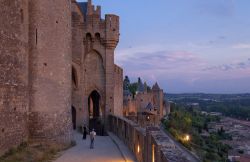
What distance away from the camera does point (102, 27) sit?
32.4 meters

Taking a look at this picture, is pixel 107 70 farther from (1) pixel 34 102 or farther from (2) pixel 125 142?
(1) pixel 34 102

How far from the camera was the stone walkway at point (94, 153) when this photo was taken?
715 inches

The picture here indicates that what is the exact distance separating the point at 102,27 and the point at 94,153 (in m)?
14.2

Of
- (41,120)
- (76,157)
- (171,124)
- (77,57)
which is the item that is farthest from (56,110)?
(171,124)

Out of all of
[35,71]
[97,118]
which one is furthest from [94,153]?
[97,118]

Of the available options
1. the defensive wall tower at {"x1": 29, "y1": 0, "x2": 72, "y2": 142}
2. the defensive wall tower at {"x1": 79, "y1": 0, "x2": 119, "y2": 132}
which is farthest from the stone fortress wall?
the defensive wall tower at {"x1": 79, "y1": 0, "x2": 119, "y2": 132}

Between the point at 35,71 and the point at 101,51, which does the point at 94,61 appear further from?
the point at 35,71

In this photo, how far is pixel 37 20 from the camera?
19.4 metres

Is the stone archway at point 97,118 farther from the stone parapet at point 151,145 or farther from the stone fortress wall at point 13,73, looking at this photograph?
the stone fortress wall at point 13,73

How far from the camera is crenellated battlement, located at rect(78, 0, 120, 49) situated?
3212cm

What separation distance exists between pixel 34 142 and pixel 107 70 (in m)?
14.3

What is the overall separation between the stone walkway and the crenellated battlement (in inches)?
391

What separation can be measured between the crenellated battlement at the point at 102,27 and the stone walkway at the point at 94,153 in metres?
9.94

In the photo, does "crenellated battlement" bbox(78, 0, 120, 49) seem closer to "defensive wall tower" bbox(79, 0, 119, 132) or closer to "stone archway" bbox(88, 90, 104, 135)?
"defensive wall tower" bbox(79, 0, 119, 132)
